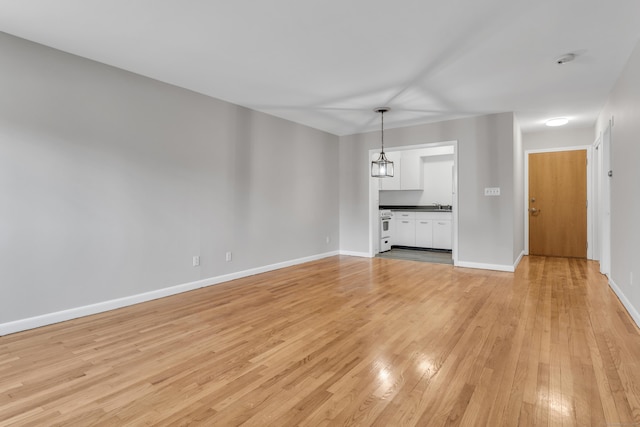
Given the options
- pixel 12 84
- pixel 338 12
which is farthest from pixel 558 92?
pixel 12 84

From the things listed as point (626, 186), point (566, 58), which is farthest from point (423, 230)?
point (566, 58)

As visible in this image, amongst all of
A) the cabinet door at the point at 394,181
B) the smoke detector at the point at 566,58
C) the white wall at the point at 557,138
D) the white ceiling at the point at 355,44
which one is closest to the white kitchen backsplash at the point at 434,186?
the cabinet door at the point at 394,181

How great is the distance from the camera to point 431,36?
278cm

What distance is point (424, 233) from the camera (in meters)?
7.36

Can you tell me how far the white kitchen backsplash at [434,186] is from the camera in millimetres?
7863

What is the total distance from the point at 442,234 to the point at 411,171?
1.70 metres

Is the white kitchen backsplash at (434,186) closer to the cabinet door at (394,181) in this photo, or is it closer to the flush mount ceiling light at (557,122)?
the cabinet door at (394,181)

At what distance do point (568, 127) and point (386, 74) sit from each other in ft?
15.6

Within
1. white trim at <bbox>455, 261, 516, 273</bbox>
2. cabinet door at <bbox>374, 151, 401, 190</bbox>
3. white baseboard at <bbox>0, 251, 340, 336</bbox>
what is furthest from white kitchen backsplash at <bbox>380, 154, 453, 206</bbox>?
white baseboard at <bbox>0, 251, 340, 336</bbox>

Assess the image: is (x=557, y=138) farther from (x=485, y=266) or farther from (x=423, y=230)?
(x=485, y=266)

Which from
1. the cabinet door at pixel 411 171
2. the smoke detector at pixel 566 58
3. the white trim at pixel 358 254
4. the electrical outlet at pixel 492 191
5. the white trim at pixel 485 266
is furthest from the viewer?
the cabinet door at pixel 411 171

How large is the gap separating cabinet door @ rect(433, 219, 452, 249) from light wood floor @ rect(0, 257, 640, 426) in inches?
127

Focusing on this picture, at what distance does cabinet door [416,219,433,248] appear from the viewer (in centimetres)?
727

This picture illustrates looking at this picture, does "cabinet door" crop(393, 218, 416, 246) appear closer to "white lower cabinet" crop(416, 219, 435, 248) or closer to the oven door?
"white lower cabinet" crop(416, 219, 435, 248)
